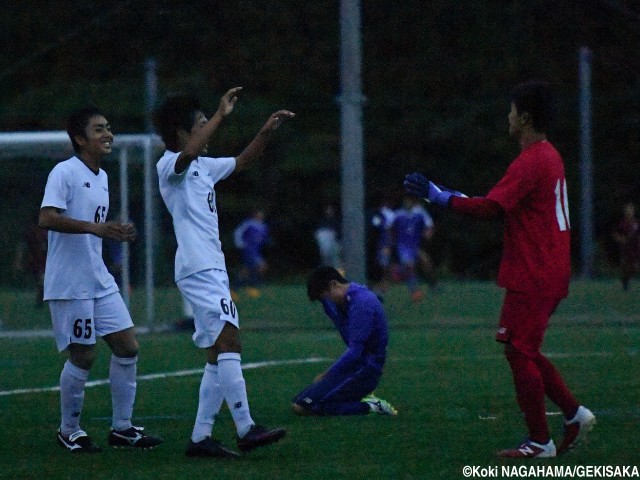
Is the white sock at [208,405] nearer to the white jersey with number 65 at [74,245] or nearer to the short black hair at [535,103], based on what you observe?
the white jersey with number 65 at [74,245]

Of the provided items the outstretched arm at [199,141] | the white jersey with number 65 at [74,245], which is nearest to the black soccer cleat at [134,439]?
the white jersey with number 65 at [74,245]

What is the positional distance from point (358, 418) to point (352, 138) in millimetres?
7561

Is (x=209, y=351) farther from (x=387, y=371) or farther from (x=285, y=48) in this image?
(x=285, y=48)

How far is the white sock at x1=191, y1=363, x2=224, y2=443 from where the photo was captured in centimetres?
775

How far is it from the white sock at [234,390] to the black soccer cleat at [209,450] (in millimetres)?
133

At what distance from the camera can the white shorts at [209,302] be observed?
764 centimetres

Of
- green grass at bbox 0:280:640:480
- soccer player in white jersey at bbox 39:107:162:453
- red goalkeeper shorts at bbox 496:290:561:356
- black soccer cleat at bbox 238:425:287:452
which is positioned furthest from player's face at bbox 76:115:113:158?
red goalkeeper shorts at bbox 496:290:561:356

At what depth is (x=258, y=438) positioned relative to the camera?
7.55 meters

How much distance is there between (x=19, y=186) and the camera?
21.5m

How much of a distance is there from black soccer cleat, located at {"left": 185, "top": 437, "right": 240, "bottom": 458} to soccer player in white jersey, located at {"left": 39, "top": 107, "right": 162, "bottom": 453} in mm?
563

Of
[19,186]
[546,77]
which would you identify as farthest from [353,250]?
[546,77]

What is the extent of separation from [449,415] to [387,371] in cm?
320

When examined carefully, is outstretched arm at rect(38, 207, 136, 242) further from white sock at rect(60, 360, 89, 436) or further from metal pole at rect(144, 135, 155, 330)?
metal pole at rect(144, 135, 155, 330)

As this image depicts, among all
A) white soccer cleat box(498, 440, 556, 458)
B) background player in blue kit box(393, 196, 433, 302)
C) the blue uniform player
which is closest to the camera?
white soccer cleat box(498, 440, 556, 458)
